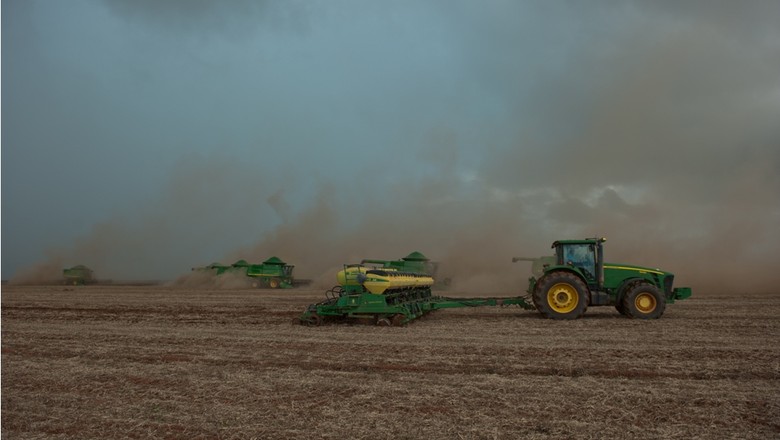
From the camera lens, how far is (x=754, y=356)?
31.0 feet

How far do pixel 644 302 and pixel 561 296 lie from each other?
2.41 meters

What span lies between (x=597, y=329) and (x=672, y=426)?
766cm

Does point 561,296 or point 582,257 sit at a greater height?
point 582,257

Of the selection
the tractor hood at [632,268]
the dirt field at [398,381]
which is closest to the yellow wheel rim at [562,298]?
the dirt field at [398,381]

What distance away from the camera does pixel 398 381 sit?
7.77m

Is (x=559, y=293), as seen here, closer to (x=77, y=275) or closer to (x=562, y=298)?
(x=562, y=298)

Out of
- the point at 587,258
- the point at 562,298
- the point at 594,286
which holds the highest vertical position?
the point at 587,258

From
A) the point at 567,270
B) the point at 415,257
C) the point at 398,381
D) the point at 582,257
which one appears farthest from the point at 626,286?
the point at 415,257

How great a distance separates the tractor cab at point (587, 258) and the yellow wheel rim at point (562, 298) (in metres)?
0.70

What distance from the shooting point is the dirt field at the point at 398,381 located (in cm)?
583

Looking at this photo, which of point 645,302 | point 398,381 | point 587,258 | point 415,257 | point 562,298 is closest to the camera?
point 398,381

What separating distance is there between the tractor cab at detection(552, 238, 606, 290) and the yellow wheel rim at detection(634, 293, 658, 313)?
1.09m

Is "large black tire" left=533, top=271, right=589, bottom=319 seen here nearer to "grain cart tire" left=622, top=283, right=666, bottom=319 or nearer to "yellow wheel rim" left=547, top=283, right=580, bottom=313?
"yellow wheel rim" left=547, top=283, right=580, bottom=313

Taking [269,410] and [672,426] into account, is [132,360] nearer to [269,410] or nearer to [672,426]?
[269,410]
